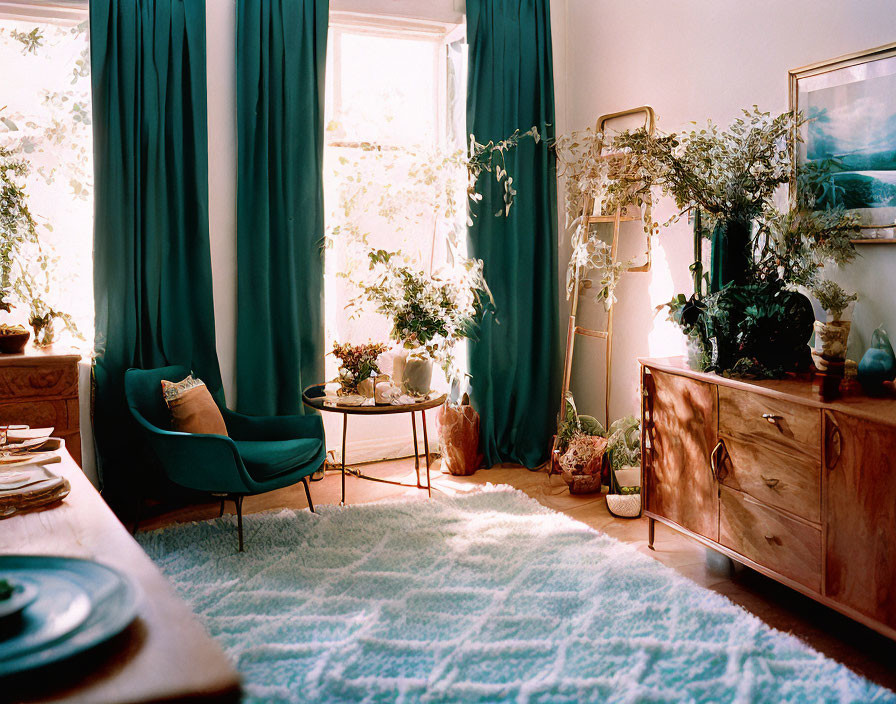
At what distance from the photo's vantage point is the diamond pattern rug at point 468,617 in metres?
2.29

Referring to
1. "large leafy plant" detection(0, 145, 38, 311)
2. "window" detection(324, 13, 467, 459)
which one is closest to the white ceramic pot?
"window" detection(324, 13, 467, 459)

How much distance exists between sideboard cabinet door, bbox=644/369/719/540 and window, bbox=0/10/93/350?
2.78 meters

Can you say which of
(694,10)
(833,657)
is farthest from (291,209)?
(833,657)

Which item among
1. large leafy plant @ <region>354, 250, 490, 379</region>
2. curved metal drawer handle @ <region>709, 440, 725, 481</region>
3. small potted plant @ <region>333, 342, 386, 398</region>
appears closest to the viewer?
curved metal drawer handle @ <region>709, 440, 725, 481</region>

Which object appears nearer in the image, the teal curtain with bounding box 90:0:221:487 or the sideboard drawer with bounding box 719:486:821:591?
the sideboard drawer with bounding box 719:486:821:591

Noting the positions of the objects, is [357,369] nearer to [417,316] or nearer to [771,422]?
[417,316]

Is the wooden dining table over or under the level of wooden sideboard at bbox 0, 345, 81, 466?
under

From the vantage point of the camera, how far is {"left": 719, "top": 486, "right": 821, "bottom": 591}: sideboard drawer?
2.59 m

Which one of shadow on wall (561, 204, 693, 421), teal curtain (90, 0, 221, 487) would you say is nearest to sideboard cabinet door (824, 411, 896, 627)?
shadow on wall (561, 204, 693, 421)

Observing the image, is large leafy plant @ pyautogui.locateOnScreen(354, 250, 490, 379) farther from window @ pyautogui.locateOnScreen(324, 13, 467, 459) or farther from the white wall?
the white wall

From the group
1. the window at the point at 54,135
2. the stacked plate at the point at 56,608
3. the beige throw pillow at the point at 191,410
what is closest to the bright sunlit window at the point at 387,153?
the beige throw pillow at the point at 191,410

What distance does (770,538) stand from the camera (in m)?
2.76

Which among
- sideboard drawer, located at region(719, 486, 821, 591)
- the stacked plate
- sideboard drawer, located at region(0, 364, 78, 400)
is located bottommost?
sideboard drawer, located at region(719, 486, 821, 591)

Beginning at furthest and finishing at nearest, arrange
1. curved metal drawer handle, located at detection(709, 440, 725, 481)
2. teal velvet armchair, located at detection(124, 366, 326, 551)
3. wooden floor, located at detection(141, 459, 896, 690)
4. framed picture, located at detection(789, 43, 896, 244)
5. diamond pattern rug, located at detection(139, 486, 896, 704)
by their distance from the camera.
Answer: teal velvet armchair, located at detection(124, 366, 326, 551) → curved metal drawer handle, located at detection(709, 440, 725, 481) → framed picture, located at detection(789, 43, 896, 244) → wooden floor, located at detection(141, 459, 896, 690) → diamond pattern rug, located at detection(139, 486, 896, 704)
